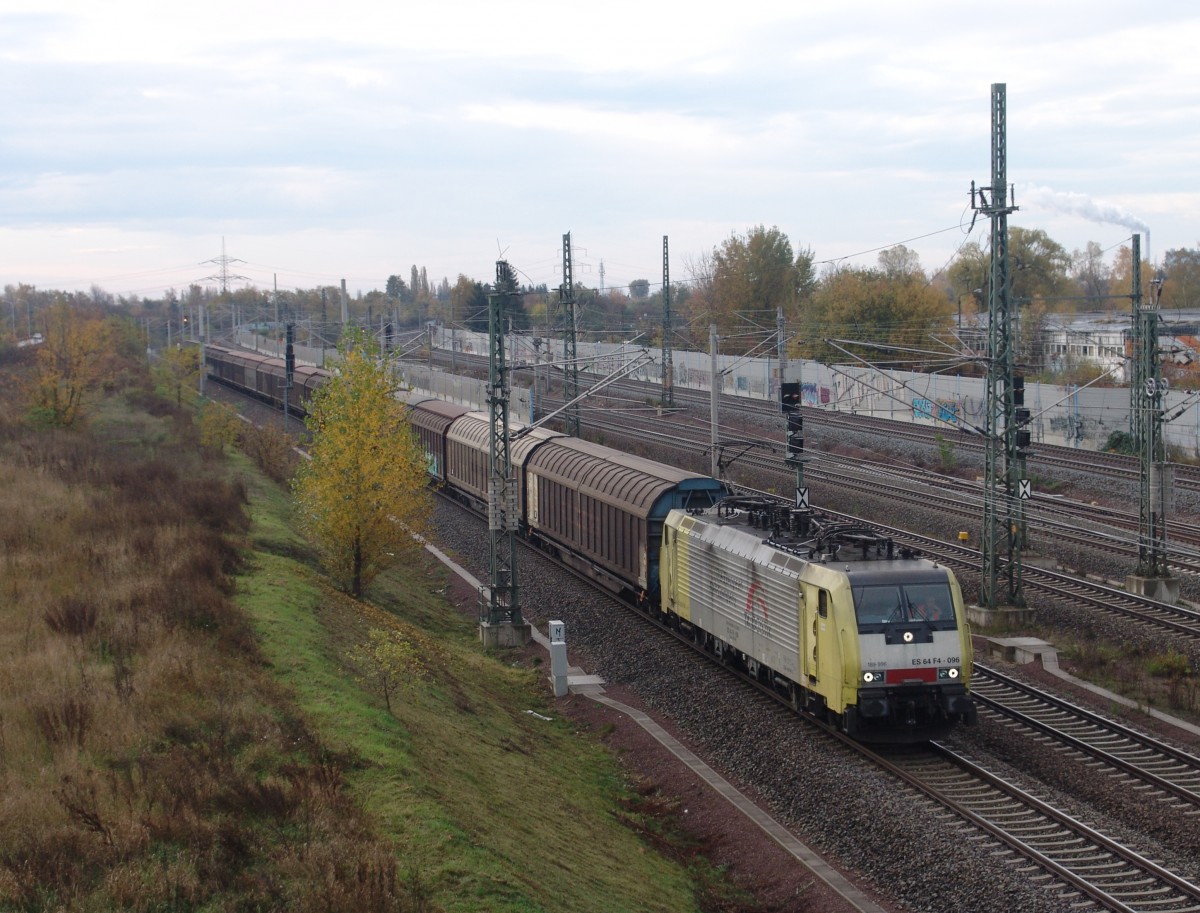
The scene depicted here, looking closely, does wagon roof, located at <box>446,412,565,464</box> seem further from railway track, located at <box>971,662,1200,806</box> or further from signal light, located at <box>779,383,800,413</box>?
railway track, located at <box>971,662,1200,806</box>

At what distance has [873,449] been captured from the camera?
49812 mm

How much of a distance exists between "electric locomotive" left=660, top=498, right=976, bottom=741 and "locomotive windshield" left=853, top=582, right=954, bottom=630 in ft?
0.05

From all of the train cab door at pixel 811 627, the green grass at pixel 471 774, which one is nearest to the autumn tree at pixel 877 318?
the green grass at pixel 471 774

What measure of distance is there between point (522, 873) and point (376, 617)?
42.9 feet

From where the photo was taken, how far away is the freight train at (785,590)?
15961 mm

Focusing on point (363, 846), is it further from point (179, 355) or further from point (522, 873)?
point (179, 355)

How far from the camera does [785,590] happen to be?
17766mm

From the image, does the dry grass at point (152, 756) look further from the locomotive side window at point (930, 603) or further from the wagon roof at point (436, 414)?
the wagon roof at point (436, 414)

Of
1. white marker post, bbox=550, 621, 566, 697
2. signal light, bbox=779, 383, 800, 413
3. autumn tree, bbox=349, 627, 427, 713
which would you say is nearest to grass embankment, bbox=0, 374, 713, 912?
autumn tree, bbox=349, 627, 427, 713

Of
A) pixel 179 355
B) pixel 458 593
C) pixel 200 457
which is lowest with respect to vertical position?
pixel 458 593

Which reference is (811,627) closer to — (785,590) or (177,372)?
(785,590)

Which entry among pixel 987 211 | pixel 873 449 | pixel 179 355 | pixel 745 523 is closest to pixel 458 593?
pixel 745 523

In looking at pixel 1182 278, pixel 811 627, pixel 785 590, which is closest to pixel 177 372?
pixel 785 590

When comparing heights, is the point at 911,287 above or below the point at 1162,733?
above
